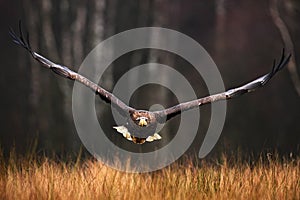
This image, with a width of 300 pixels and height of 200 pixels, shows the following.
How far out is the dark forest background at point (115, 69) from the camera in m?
15.2

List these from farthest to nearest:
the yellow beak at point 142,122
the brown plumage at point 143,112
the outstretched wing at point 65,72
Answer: the yellow beak at point 142,122 < the brown plumage at point 143,112 < the outstretched wing at point 65,72

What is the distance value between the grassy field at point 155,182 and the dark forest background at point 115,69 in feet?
26.5

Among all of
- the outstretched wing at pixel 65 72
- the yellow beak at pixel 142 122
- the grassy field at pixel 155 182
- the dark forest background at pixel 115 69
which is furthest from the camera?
the dark forest background at pixel 115 69

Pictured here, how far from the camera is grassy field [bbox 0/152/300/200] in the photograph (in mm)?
5594

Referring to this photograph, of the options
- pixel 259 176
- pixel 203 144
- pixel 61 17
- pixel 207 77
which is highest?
pixel 61 17

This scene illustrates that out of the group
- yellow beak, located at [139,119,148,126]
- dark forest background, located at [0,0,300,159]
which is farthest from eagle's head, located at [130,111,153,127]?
dark forest background, located at [0,0,300,159]

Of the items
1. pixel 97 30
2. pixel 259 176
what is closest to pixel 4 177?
pixel 259 176

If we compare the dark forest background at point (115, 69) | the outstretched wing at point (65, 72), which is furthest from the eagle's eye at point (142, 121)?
the dark forest background at point (115, 69)

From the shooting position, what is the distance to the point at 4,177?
5934 mm

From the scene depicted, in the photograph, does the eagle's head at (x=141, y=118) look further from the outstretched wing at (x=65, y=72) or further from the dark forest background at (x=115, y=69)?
the dark forest background at (x=115, y=69)

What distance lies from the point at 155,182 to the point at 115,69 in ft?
33.4

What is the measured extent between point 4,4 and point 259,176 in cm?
1177

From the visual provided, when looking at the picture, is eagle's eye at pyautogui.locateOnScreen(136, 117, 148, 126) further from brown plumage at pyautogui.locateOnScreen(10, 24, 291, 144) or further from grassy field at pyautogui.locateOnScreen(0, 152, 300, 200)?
grassy field at pyautogui.locateOnScreen(0, 152, 300, 200)

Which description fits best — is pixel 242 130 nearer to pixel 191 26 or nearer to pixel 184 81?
pixel 184 81
